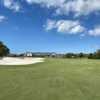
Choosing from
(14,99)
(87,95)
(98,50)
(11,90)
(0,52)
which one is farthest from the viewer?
(98,50)

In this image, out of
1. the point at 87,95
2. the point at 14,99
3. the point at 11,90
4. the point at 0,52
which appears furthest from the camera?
the point at 0,52

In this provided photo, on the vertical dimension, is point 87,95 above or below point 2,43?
below

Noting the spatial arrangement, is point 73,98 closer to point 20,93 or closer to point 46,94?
point 46,94

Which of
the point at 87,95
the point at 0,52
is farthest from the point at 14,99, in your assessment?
the point at 0,52

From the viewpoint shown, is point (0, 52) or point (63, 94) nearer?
point (63, 94)

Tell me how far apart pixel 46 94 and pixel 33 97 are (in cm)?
84

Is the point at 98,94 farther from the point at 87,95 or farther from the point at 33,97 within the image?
the point at 33,97

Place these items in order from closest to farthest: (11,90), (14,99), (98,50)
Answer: (14,99)
(11,90)
(98,50)

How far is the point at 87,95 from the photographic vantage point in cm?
1022

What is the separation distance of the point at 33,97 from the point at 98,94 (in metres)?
2.69

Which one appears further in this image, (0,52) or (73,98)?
(0,52)

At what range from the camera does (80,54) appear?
349ft

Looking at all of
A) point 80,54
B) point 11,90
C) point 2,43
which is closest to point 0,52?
point 2,43

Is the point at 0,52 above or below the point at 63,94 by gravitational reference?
above
